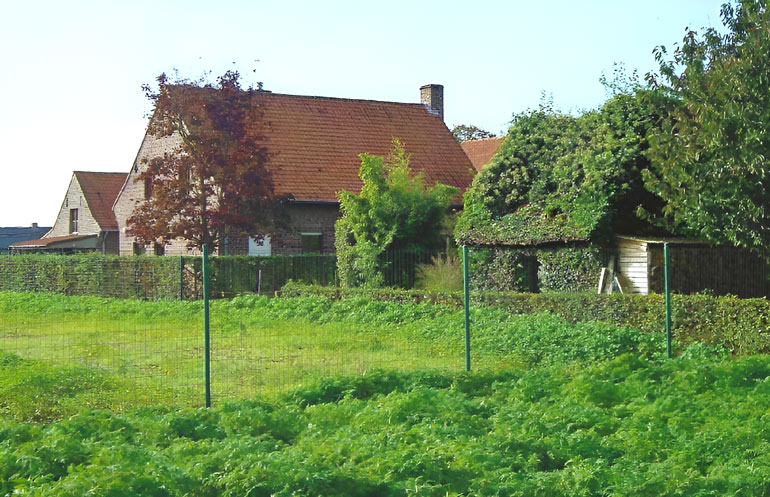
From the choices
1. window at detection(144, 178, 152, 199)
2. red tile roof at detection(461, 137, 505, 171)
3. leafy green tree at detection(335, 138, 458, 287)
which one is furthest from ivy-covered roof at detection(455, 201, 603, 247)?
red tile roof at detection(461, 137, 505, 171)

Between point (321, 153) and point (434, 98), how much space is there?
10316mm

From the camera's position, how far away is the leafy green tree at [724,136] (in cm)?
1630

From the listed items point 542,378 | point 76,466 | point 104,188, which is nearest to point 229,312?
point 542,378

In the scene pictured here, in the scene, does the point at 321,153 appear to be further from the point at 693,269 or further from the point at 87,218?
the point at 87,218

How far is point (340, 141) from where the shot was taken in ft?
127

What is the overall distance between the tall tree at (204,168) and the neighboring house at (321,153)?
5.14 ft

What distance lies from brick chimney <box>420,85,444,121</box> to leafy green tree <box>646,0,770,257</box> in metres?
26.9

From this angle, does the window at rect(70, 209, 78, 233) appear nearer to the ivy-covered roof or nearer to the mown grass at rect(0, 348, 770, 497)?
the ivy-covered roof

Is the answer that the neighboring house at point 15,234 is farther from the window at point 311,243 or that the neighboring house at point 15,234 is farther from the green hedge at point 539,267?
the green hedge at point 539,267

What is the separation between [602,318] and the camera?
17062 millimetres

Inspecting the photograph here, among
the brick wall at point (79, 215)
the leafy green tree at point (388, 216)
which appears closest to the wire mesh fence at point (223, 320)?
the leafy green tree at point (388, 216)

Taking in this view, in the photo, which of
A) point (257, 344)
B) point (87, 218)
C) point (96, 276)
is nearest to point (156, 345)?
point (257, 344)

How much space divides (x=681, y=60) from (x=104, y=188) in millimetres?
45388

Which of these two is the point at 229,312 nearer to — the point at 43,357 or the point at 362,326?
the point at 362,326
